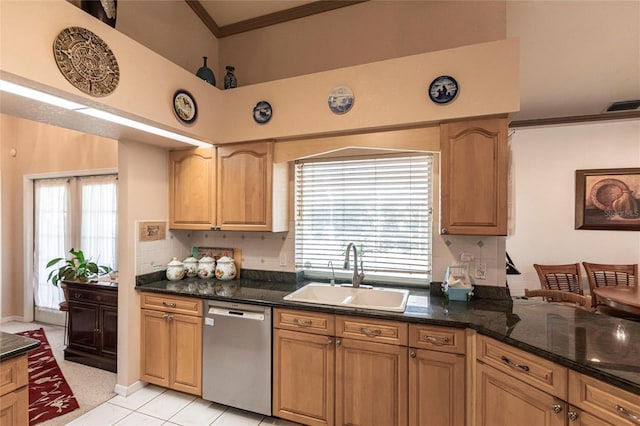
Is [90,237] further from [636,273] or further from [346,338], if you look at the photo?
[636,273]

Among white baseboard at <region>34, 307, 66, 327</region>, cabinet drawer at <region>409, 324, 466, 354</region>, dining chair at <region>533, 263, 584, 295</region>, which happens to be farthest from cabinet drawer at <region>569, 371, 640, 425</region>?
white baseboard at <region>34, 307, 66, 327</region>

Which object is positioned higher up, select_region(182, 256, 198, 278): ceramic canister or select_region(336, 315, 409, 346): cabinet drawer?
select_region(182, 256, 198, 278): ceramic canister

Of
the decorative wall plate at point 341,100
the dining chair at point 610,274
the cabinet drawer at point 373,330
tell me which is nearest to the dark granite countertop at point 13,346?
the cabinet drawer at point 373,330

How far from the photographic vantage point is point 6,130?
14.8ft

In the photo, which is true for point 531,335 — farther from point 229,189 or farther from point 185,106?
point 185,106

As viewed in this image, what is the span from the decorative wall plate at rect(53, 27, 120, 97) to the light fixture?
158 mm

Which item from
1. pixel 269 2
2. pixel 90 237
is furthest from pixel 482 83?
pixel 90 237

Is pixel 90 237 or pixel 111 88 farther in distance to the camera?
pixel 90 237

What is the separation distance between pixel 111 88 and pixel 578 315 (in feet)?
10.8

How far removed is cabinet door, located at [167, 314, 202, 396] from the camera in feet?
8.09

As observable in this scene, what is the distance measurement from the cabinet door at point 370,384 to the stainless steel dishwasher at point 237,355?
56 centimetres

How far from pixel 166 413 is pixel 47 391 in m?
1.28

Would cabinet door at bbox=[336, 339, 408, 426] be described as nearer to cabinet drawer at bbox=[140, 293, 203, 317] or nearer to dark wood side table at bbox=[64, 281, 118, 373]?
cabinet drawer at bbox=[140, 293, 203, 317]

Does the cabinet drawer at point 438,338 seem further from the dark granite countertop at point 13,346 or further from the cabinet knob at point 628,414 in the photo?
the dark granite countertop at point 13,346
